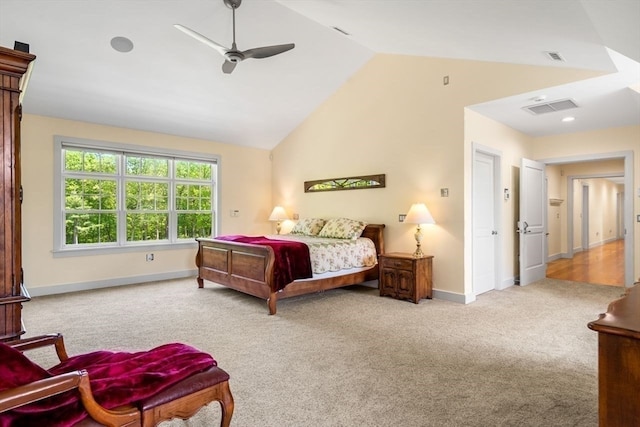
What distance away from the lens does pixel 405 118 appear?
5.35m

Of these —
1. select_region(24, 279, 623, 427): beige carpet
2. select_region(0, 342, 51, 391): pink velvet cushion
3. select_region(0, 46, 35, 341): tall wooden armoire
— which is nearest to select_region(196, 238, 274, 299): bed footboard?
select_region(24, 279, 623, 427): beige carpet

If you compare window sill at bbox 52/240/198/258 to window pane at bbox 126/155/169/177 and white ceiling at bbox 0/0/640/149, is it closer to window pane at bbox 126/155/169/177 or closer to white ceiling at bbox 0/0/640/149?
window pane at bbox 126/155/169/177

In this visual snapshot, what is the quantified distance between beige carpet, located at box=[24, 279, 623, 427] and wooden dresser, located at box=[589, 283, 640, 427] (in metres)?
0.87

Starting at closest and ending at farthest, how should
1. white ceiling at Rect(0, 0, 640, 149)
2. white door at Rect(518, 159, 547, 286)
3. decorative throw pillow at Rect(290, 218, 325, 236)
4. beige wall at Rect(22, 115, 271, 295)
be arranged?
white ceiling at Rect(0, 0, 640, 149) → beige wall at Rect(22, 115, 271, 295) → white door at Rect(518, 159, 547, 286) → decorative throw pillow at Rect(290, 218, 325, 236)

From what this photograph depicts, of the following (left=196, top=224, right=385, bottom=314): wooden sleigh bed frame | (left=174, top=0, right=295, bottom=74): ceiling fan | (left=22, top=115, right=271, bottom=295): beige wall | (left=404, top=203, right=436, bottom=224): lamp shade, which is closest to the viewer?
(left=174, top=0, right=295, bottom=74): ceiling fan

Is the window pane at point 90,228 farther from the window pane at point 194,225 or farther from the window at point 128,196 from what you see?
the window pane at point 194,225

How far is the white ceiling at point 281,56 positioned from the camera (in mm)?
2904

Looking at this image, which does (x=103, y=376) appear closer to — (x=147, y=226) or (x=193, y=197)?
(x=147, y=226)

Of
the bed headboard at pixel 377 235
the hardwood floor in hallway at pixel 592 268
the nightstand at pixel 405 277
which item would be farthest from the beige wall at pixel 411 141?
the hardwood floor in hallway at pixel 592 268

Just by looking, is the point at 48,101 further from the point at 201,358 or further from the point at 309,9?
the point at 201,358

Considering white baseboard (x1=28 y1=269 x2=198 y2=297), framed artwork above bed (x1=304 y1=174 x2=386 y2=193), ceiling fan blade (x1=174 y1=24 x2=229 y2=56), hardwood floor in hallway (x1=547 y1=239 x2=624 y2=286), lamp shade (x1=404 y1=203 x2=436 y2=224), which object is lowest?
hardwood floor in hallway (x1=547 y1=239 x2=624 y2=286)

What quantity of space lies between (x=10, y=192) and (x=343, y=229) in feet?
14.6

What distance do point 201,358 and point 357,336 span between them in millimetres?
1955

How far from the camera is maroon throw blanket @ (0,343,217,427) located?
4.01ft
